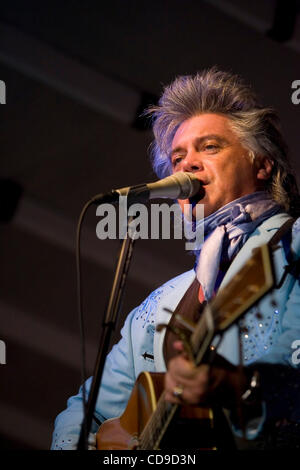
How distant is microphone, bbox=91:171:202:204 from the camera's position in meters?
1.64

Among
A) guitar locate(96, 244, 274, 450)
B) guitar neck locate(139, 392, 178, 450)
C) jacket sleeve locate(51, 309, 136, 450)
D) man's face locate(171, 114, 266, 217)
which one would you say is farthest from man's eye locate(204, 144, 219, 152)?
guitar neck locate(139, 392, 178, 450)

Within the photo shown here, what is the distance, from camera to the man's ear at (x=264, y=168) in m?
2.27

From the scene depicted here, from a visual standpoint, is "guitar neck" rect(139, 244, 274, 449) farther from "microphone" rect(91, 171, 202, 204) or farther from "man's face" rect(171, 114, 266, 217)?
"man's face" rect(171, 114, 266, 217)

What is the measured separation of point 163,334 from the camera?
203 cm

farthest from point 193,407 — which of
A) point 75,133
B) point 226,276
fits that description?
point 75,133

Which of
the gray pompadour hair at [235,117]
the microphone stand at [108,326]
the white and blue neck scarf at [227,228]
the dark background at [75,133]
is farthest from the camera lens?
the dark background at [75,133]

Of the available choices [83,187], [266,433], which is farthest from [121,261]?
[83,187]

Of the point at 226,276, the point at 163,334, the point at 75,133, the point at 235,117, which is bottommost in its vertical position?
the point at 163,334

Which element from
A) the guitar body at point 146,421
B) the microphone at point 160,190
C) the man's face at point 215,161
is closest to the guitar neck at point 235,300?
the guitar body at point 146,421

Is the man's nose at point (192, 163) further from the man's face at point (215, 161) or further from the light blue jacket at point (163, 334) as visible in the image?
the light blue jacket at point (163, 334)

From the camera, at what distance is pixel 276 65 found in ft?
9.49

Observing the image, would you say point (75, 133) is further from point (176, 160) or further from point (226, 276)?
point (226, 276)

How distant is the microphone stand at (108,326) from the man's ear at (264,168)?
2.68ft

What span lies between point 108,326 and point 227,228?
673mm
